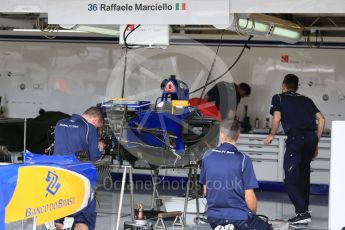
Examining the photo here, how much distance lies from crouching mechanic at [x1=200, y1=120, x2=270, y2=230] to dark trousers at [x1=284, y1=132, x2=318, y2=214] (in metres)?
2.95

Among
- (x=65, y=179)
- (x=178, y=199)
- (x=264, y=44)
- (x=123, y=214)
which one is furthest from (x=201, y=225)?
(x=264, y=44)

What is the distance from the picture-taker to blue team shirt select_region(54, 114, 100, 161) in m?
7.14

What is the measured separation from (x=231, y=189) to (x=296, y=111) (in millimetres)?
3216

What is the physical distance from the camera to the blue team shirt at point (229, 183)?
5863 mm

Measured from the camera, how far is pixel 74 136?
23.5 ft

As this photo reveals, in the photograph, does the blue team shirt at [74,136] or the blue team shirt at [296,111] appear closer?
the blue team shirt at [74,136]

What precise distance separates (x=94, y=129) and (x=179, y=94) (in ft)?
4.97

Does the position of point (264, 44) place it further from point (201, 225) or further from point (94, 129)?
point (94, 129)

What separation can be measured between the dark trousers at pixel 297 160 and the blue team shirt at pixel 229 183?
3.04 m

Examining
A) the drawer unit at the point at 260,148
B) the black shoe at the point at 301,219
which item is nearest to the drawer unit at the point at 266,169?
the drawer unit at the point at 260,148

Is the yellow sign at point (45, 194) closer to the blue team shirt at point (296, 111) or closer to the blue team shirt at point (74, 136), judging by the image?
the blue team shirt at point (74, 136)

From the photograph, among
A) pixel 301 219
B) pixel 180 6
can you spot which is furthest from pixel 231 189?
pixel 301 219

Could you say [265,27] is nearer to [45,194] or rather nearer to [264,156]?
[264,156]

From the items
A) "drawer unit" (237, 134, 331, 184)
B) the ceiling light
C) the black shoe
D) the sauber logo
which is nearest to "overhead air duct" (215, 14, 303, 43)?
the ceiling light
